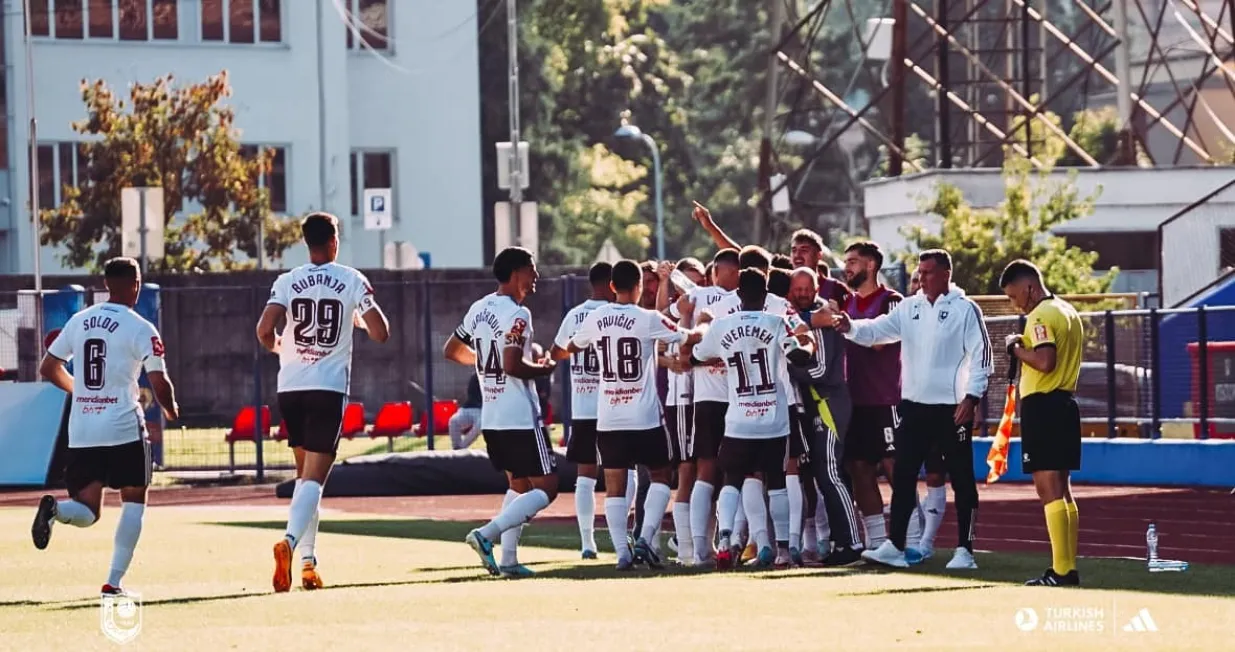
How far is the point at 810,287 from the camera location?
16.1 m

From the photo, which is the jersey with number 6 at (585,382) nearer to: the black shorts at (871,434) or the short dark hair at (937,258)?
the black shorts at (871,434)

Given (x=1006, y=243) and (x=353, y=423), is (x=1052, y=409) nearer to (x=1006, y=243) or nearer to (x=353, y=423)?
(x=353, y=423)

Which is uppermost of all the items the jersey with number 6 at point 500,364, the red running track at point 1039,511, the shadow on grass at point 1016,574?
the jersey with number 6 at point 500,364

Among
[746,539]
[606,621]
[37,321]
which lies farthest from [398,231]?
[606,621]

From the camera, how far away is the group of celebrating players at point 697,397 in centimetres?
1434

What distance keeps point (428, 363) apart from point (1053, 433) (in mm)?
16967

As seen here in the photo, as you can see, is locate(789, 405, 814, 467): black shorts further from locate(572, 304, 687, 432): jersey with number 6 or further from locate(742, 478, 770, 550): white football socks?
locate(572, 304, 687, 432): jersey with number 6

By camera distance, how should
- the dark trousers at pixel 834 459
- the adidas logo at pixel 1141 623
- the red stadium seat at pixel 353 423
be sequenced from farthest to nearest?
the red stadium seat at pixel 353 423 < the dark trousers at pixel 834 459 < the adidas logo at pixel 1141 623

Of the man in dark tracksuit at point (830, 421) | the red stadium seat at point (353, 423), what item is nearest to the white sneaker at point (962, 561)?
the man in dark tracksuit at point (830, 421)

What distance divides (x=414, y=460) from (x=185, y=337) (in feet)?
35.7

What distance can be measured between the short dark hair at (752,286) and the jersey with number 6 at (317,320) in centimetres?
246

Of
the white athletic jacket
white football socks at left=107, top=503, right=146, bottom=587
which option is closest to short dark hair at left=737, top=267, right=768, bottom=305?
the white athletic jacket

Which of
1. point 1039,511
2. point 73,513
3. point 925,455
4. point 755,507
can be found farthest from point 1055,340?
point 1039,511

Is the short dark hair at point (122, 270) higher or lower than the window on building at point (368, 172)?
lower
